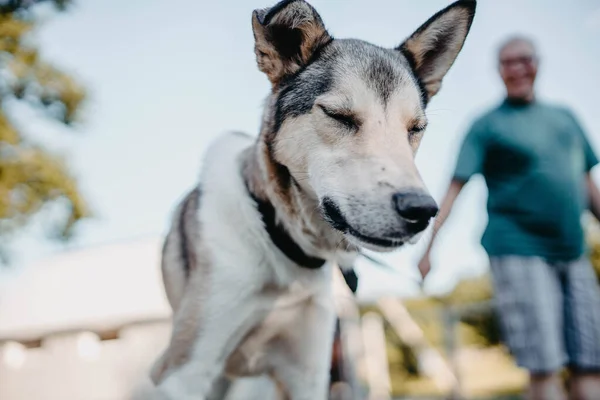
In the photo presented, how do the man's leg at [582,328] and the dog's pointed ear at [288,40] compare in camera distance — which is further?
the man's leg at [582,328]

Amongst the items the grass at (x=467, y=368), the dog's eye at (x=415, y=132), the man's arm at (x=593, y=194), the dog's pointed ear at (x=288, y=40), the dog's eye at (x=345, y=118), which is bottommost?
the grass at (x=467, y=368)

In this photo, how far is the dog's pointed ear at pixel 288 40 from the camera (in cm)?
206

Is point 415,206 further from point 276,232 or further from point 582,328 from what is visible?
point 582,328

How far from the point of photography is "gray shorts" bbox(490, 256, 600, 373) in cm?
296

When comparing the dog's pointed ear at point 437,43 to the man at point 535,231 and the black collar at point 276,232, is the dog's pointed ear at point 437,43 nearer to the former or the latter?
the black collar at point 276,232

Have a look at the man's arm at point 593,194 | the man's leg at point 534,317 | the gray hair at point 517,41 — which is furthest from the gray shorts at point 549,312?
the gray hair at point 517,41

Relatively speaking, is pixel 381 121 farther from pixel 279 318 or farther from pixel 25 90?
pixel 25 90

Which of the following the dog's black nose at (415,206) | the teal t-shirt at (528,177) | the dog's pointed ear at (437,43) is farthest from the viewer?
the teal t-shirt at (528,177)

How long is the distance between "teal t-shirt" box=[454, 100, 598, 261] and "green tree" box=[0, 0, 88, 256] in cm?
869

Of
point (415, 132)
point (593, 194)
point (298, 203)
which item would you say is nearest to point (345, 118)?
point (415, 132)

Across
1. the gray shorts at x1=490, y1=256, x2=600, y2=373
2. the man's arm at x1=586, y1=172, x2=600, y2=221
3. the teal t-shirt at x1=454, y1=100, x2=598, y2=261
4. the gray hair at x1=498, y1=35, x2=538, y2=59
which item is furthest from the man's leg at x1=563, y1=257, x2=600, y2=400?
the gray hair at x1=498, y1=35, x2=538, y2=59

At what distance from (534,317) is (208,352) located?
5.76 ft

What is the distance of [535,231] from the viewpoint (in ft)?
10.2

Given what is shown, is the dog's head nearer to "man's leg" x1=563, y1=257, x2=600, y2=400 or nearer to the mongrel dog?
the mongrel dog
